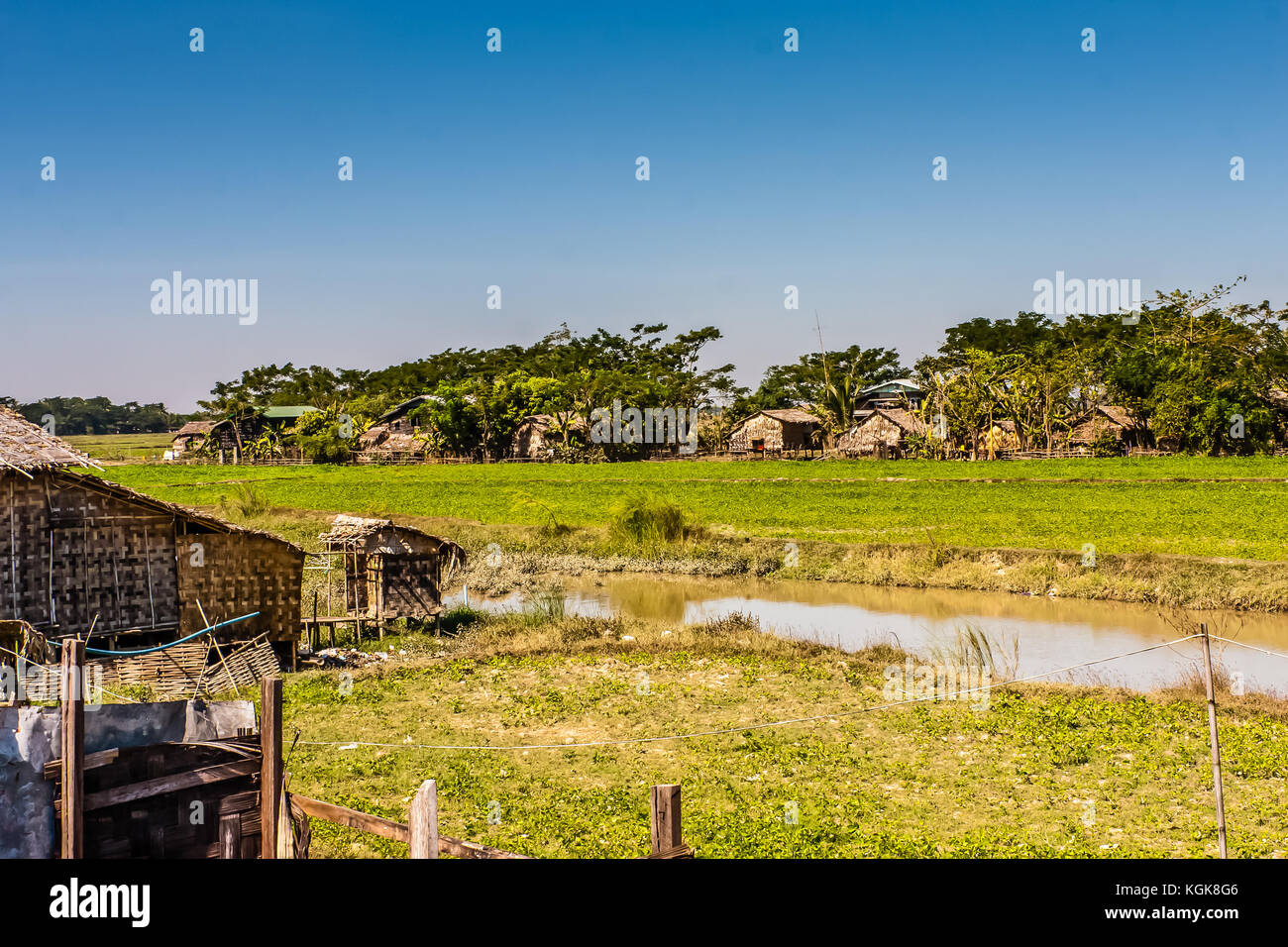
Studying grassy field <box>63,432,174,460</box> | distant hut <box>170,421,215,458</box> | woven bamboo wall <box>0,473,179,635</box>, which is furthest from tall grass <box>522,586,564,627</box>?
grassy field <box>63,432,174,460</box>

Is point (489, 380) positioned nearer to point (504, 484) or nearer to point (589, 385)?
point (589, 385)

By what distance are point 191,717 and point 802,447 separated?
6542 cm

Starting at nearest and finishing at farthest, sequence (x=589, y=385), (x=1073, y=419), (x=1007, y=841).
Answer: (x=1007, y=841) < (x=1073, y=419) < (x=589, y=385)

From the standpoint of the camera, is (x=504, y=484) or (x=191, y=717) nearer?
(x=191, y=717)

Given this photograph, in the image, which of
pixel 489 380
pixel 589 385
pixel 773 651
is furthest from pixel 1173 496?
pixel 489 380

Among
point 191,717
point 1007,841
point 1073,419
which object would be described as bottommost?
point 1007,841

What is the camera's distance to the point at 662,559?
1112 inches

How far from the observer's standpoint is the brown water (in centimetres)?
1672

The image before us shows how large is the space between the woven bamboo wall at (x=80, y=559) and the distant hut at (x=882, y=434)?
5219cm

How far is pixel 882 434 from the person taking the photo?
6444 centimetres

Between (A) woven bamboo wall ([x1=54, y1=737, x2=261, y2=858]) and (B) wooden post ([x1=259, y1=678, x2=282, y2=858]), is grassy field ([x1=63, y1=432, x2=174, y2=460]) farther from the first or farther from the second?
(B) wooden post ([x1=259, y1=678, x2=282, y2=858])

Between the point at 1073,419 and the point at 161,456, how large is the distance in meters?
66.1

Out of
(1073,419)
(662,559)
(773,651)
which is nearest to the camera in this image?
(773,651)

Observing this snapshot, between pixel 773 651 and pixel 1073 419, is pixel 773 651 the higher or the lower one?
the lower one
